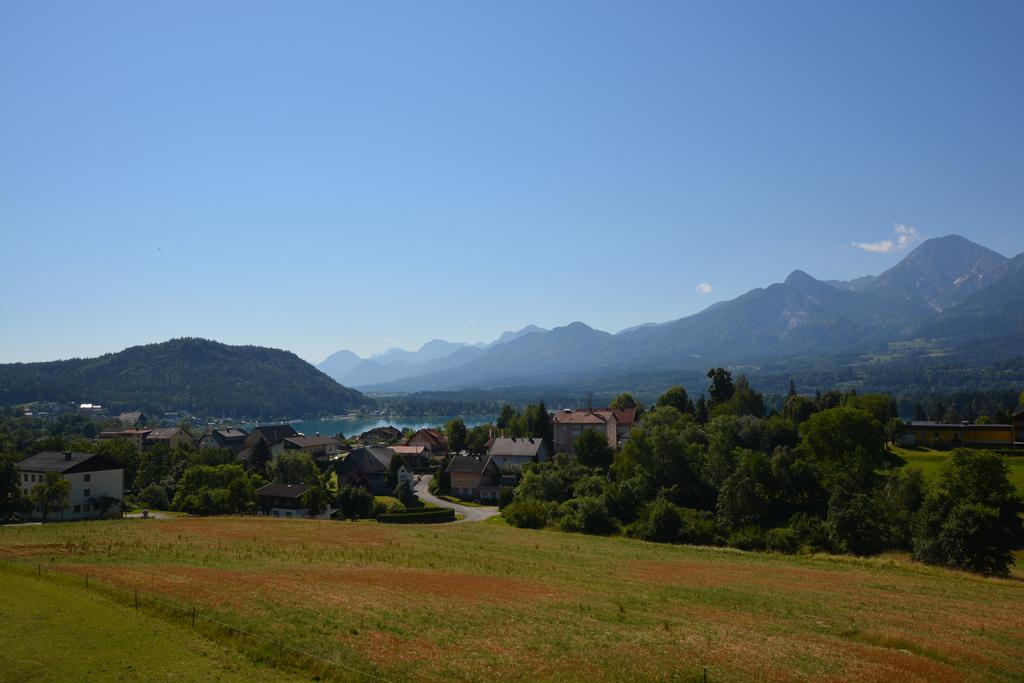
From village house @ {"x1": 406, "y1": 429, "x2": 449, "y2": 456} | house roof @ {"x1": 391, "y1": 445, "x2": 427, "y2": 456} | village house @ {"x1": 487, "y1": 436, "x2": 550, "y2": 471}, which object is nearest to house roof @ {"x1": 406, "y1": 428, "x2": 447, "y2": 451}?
village house @ {"x1": 406, "y1": 429, "x2": 449, "y2": 456}

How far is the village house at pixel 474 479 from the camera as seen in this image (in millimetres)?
82000

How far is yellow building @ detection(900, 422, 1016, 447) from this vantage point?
78.9 meters

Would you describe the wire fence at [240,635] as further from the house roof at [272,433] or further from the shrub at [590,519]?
the house roof at [272,433]

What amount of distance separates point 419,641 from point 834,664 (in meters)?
12.8

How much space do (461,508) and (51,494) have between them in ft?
127

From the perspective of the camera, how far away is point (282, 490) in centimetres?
7075

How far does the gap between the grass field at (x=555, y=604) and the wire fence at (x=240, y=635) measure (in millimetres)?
482

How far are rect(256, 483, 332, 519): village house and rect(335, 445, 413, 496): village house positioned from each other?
12959mm

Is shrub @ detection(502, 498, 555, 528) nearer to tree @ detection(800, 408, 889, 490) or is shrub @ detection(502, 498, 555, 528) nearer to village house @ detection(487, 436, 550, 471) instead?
village house @ detection(487, 436, 550, 471)

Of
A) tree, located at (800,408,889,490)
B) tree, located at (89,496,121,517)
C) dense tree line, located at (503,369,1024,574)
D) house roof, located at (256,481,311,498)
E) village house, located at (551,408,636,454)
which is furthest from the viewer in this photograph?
village house, located at (551,408,636,454)

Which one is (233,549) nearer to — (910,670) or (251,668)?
(251,668)

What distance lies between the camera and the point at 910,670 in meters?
20.0

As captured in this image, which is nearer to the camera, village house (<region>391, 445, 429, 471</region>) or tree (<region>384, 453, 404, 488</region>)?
tree (<region>384, 453, 404, 488</region>)

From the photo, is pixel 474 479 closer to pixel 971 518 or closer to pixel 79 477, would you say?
pixel 79 477
